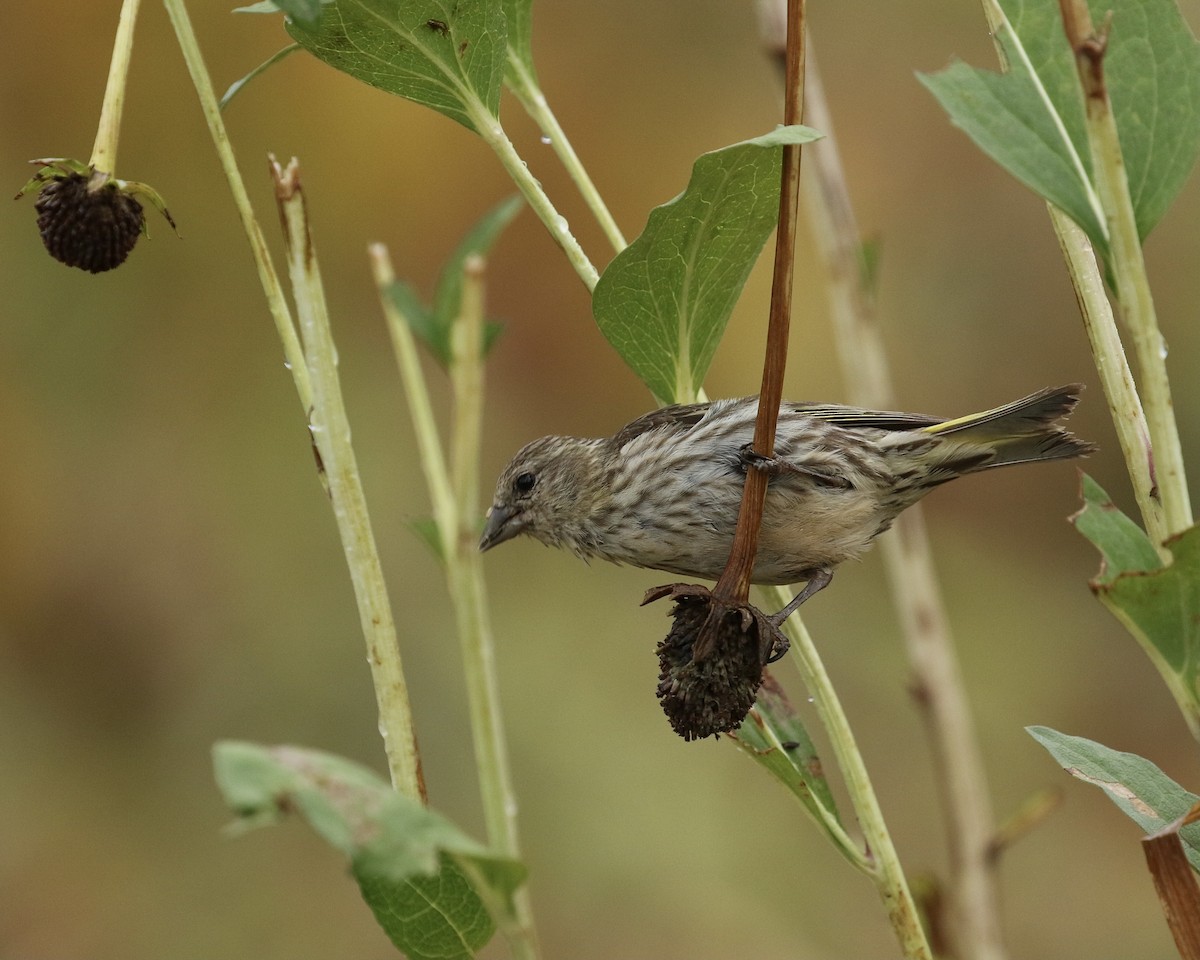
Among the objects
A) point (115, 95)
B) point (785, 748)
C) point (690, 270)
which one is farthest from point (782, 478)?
point (115, 95)

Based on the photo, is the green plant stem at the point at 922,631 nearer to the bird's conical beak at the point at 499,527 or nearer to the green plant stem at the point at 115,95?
the bird's conical beak at the point at 499,527

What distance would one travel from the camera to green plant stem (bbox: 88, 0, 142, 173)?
4.47 feet

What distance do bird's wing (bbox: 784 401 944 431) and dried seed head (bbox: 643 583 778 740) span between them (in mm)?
1201

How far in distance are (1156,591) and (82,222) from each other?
3.85 feet

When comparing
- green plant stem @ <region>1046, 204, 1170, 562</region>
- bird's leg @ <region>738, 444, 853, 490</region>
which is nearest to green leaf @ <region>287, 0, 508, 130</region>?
green plant stem @ <region>1046, 204, 1170, 562</region>

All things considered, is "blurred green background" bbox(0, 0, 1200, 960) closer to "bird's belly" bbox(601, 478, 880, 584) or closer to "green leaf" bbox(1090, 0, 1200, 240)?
"bird's belly" bbox(601, 478, 880, 584)

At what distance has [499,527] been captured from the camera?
307 cm

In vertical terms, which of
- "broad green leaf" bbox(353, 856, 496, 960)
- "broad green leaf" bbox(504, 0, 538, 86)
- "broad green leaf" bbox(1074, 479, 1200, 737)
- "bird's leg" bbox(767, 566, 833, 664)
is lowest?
"broad green leaf" bbox(353, 856, 496, 960)

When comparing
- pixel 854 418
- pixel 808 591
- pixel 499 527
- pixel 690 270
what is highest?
pixel 690 270

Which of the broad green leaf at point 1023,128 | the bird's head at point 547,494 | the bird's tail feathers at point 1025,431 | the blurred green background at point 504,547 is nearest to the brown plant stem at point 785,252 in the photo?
the broad green leaf at point 1023,128

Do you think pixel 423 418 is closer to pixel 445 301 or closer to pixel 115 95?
pixel 445 301

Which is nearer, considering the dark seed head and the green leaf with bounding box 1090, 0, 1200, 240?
the green leaf with bounding box 1090, 0, 1200, 240

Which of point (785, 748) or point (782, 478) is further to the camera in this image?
point (782, 478)

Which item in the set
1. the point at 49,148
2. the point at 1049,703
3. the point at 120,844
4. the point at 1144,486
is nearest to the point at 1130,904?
the point at 1049,703
